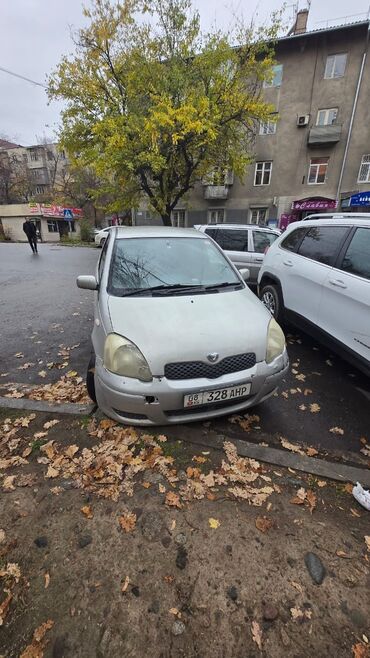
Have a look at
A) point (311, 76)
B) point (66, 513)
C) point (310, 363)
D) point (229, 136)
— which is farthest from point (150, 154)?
point (311, 76)

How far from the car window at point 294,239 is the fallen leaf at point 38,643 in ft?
15.6

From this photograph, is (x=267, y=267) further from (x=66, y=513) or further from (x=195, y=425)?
(x=66, y=513)

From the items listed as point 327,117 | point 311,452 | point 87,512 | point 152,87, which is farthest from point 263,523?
point 327,117

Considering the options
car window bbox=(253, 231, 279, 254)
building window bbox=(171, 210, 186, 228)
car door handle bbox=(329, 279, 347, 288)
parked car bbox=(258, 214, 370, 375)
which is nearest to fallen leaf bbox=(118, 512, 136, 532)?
parked car bbox=(258, 214, 370, 375)

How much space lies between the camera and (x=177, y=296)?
2.89m

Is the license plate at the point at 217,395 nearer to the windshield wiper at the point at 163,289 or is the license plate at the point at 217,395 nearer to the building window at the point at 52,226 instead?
the windshield wiper at the point at 163,289

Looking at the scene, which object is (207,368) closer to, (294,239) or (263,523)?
(263,523)

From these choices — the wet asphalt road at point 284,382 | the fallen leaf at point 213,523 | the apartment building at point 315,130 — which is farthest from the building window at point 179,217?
the fallen leaf at point 213,523

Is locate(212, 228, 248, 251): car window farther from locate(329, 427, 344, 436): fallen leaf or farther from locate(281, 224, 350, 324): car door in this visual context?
locate(329, 427, 344, 436): fallen leaf

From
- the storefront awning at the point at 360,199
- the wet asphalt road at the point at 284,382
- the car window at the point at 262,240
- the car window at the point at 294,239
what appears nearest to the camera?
the wet asphalt road at the point at 284,382

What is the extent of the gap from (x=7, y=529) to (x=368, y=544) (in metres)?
2.32

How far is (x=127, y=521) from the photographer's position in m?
1.97

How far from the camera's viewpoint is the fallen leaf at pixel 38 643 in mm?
1376

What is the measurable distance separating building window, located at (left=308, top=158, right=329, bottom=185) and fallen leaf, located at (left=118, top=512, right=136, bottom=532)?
24.0 m
